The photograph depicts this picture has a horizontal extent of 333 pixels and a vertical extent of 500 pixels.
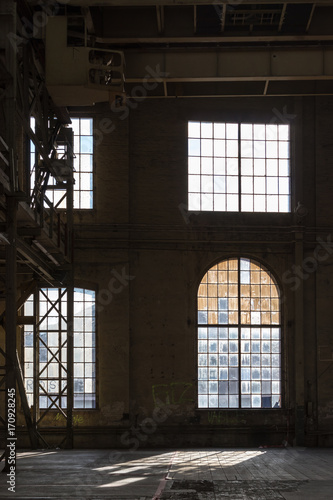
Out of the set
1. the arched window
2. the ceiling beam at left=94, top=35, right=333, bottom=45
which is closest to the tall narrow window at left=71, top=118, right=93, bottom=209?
the arched window

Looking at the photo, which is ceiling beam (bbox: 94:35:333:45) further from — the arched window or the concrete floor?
the concrete floor

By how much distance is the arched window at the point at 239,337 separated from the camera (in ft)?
59.9

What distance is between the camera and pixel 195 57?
14.5m

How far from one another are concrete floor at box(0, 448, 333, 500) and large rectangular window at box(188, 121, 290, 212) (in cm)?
721

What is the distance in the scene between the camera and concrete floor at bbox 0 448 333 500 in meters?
9.91

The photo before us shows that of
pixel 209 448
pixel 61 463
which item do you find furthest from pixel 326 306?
pixel 61 463

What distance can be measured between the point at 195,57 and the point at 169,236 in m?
5.58

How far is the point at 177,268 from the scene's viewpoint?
719 inches

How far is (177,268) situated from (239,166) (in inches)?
144

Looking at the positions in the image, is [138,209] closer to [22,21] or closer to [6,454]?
[22,21]

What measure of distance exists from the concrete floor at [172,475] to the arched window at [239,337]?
7.87 ft

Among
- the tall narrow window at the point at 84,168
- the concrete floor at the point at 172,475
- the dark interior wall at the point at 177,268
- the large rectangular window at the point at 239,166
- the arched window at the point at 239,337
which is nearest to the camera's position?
the concrete floor at the point at 172,475

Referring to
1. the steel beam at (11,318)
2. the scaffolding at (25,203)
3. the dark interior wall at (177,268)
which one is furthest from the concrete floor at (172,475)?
the dark interior wall at (177,268)

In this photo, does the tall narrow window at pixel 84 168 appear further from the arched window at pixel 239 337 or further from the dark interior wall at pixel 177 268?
the arched window at pixel 239 337
